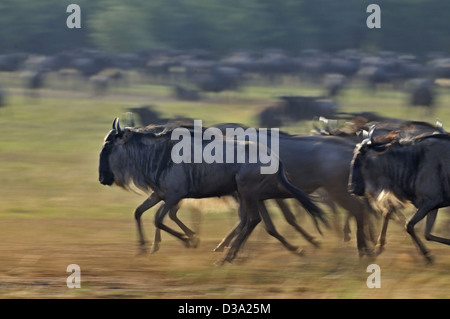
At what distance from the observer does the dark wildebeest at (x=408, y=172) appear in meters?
8.43

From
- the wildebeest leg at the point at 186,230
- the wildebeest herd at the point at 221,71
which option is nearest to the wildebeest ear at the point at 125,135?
the wildebeest leg at the point at 186,230

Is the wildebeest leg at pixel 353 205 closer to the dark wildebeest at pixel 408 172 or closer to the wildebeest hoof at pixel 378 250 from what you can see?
the wildebeest hoof at pixel 378 250

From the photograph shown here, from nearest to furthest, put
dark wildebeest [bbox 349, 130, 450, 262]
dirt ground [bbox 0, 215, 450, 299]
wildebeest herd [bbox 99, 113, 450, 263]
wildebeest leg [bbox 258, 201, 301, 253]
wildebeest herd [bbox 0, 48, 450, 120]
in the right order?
dirt ground [bbox 0, 215, 450, 299] → dark wildebeest [bbox 349, 130, 450, 262] → wildebeest herd [bbox 99, 113, 450, 263] → wildebeest leg [bbox 258, 201, 301, 253] → wildebeest herd [bbox 0, 48, 450, 120]

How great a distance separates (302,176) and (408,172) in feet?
3.89

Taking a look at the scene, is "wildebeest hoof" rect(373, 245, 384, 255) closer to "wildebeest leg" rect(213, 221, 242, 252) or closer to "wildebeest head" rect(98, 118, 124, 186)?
"wildebeest leg" rect(213, 221, 242, 252)

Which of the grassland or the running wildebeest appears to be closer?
the grassland

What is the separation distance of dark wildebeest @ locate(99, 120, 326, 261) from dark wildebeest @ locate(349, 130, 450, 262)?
22.0 inches

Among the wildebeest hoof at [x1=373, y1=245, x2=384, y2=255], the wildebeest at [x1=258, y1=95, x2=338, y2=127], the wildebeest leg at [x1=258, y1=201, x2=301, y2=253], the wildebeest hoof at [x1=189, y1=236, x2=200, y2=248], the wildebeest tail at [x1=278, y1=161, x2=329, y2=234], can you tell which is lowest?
the wildebeest hoof at [x1=373, y1=245, x2=384, y2=255]

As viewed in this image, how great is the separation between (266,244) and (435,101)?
2065 centimetres

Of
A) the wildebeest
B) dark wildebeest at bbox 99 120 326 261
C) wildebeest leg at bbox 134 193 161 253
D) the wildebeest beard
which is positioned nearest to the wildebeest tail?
dark wildebeest at bbox 99 120 326 261

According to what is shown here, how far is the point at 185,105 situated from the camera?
29.6 m

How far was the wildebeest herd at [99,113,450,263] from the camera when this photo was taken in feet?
28.0

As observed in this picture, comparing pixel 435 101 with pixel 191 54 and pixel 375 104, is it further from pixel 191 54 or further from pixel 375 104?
pixel 191 54

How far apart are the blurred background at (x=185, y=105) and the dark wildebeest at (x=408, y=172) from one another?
637mm
